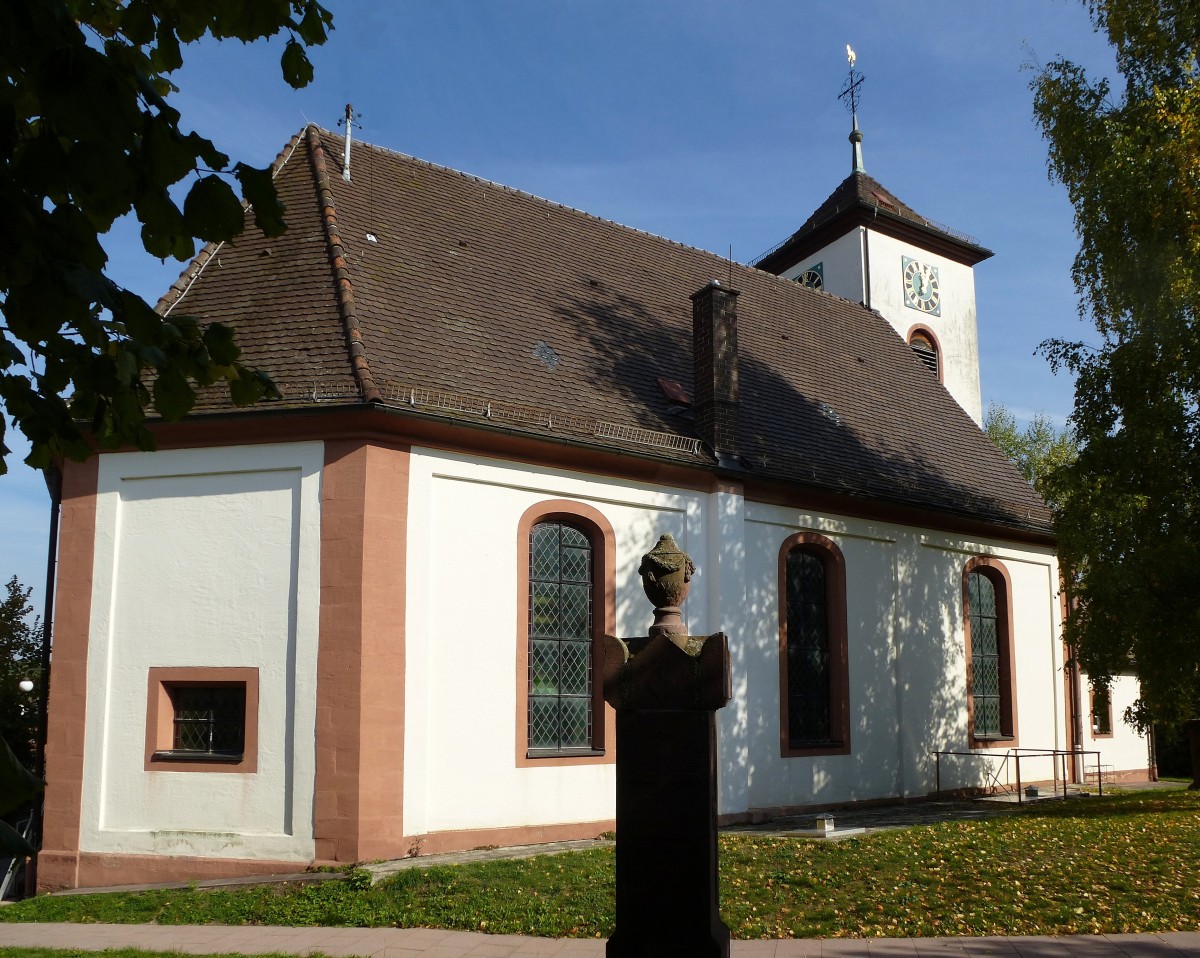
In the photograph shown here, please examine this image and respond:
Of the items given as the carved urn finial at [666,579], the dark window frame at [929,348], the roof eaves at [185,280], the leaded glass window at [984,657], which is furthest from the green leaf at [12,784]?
the dark window frame at [929,348]

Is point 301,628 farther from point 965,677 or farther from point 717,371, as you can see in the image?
→ point 965,677

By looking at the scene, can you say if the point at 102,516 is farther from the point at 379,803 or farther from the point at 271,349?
the point at 379,803

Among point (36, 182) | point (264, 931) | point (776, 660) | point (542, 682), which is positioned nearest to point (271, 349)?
point (542, 682)

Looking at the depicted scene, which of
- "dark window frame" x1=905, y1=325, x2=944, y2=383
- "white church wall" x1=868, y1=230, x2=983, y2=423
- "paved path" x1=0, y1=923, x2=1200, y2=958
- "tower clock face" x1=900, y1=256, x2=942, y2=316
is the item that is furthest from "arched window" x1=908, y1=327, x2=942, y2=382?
"paved path" x1=0, y1=923, x2=1200, y2=958

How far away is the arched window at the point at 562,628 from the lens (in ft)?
43.1

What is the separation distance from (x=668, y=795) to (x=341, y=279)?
908 centimetres

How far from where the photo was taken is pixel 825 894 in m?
9.03

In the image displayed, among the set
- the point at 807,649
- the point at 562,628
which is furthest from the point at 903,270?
the point at 562,628

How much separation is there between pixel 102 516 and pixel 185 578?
128 centimetres

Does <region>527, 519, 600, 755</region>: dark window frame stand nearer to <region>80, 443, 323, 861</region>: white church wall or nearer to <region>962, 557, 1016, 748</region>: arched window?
<region>80, 443, 323, 861</region>: white church wall

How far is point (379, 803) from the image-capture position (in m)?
11.4

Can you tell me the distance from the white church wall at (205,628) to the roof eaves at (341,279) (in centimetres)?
100

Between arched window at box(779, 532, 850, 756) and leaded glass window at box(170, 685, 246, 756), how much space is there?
7.53 meters

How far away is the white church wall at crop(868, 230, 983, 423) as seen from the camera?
25.2m
